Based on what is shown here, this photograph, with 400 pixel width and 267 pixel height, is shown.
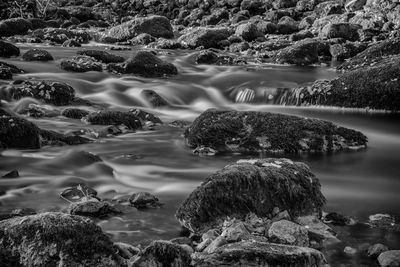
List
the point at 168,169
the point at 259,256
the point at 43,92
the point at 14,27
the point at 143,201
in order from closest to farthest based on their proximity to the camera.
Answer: the point at 259,256 → the point at 143,201 → the point at 168,169 → the point at 43,92 → the point at 14,27

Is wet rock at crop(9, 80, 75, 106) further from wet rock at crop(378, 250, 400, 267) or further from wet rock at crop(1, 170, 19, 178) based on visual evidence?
wet rock at crop(378, 250, 400, 267)

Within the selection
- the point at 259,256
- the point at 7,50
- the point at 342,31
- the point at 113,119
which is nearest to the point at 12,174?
the point at 113,119

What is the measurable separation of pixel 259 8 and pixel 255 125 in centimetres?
2912

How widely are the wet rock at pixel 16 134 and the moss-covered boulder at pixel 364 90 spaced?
6.70 m

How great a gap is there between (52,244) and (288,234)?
2040mm

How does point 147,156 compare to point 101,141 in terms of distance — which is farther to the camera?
point 101,141

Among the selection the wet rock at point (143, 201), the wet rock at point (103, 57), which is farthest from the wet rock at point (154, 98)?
the wet rock at point (143, 201)

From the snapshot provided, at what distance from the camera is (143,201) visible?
592 centimetres

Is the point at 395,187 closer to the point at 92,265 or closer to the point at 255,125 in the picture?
the point at 255,125

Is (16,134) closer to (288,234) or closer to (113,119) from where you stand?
(113,119)

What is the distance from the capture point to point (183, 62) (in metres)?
18.4

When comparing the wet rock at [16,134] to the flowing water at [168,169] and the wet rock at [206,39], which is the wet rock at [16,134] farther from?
the wet rock at [206,39]

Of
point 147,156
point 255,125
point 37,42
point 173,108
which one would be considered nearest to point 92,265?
point 147,156

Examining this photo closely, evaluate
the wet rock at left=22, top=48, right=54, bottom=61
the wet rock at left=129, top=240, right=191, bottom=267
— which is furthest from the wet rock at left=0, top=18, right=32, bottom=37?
the wet rock at left=129, top=240, right=191, bottom=267
